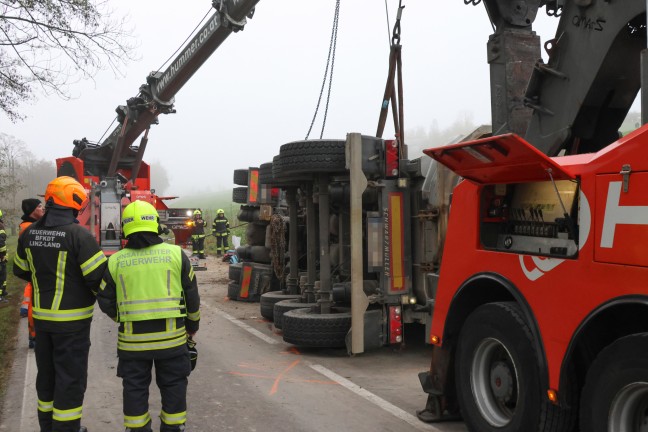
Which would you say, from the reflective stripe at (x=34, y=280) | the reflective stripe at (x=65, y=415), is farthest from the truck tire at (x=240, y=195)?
the reflective stripe at (x=65, y=415)

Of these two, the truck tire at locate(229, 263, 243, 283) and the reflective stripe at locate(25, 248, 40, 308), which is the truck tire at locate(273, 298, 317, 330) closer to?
the truck tire at locate(229, 263, 243, 283)

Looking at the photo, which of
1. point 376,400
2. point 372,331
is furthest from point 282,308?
point 376,400

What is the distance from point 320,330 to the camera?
6711mm

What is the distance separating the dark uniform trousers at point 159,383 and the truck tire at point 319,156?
3.48 m

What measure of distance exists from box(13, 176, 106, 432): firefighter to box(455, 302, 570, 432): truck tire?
2586mm

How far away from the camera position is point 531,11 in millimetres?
5156

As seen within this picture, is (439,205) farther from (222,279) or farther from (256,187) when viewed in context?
(222,279)

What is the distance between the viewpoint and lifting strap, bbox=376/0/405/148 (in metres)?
6.22

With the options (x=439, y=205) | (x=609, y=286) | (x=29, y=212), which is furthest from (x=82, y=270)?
(x=439, y=205)

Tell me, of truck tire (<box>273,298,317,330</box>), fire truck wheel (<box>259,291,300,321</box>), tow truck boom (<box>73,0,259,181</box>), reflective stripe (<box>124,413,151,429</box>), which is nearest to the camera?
reflective stripe (<box>124,413,151,429</box>)

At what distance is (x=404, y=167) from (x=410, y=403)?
2.74m

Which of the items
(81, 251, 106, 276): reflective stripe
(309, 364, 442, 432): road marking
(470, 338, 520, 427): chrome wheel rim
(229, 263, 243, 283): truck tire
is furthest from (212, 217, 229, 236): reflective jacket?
(470, 338, 520, 427): chrome wheel rim

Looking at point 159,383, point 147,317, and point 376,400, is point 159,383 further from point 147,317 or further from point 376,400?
point 376,400

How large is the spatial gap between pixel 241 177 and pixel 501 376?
8.20 m
